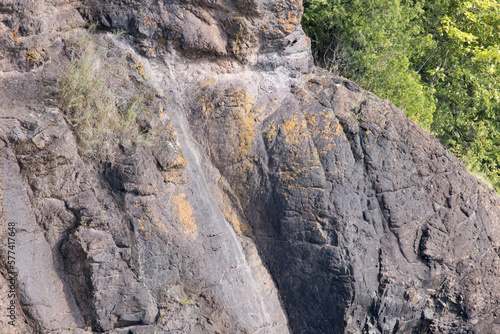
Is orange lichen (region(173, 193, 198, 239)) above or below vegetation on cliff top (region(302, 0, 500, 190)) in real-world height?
below

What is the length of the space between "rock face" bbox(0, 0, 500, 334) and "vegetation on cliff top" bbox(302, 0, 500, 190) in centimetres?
225

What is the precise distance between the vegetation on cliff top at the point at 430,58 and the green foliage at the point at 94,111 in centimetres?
385

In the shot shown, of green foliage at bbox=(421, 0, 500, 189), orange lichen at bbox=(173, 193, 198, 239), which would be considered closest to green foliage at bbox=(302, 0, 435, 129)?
green foliage at bbox=(421, 0, 500, 189)

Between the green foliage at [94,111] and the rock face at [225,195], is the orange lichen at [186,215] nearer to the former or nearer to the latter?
the rock face at [225,195]

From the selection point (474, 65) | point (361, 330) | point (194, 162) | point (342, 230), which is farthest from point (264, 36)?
point (474, 65)

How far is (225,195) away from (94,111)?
1.70 meters

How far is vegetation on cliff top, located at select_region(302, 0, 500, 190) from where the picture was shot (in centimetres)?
831

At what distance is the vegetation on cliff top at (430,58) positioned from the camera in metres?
8.31

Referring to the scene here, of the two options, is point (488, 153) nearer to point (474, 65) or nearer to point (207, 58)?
point (474, 65)

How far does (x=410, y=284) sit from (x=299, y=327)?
55.2 inches

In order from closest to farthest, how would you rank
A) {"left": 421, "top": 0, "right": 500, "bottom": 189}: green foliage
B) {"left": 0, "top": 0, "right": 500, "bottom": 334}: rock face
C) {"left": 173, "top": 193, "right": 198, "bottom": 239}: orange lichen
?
{"left": 0, "top": 0, "right": 500, "bottom": 334}: rock face < {"left": 173, "top": 193, "right": 198, "bottom": 239}: orange lichen < {"left": 421, "top": 0, "right": 500, "bottom": 189}: green foliage

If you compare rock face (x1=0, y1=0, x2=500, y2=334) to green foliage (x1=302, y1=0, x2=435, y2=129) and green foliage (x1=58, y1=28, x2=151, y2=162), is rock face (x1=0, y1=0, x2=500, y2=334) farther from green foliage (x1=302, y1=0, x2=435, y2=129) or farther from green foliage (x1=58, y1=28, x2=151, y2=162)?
green foliage (x1=302, y1=0, x2=435, y2=129)

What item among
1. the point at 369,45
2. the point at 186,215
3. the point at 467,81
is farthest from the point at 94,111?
the point at 467,81

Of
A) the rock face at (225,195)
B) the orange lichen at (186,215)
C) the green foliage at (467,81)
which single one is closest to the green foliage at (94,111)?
the rock face at (225,195)
